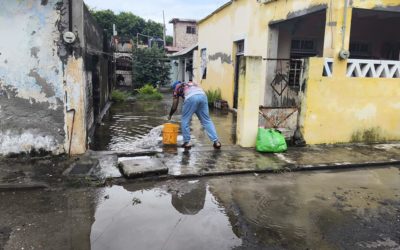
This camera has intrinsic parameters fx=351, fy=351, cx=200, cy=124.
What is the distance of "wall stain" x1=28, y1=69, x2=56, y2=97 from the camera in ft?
20.2

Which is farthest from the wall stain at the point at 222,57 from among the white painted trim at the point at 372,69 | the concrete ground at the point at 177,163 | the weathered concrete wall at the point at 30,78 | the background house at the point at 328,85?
the weathered concrete wall at the point at 30,78

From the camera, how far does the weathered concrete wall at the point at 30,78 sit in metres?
5.99

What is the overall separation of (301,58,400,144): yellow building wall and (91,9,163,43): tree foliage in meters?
39.1

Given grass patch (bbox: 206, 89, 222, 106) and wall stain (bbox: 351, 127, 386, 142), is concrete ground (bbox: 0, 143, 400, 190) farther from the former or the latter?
grass patch (bbox: 206, 89, 222, 106)

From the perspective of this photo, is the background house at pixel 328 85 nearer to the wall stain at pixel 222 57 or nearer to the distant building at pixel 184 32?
the wall stain at pixel 222 57

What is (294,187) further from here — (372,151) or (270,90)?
(270,90)

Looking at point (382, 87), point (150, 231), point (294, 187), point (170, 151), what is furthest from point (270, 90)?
point (150, 231)

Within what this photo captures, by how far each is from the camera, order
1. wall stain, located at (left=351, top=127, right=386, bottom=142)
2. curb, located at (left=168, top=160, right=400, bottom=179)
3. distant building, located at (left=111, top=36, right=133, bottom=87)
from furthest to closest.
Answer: distant building, located at (left=111, top=36, right=133, bottom=87), wall stain, located at (left=351, top=127, right=386, bottom=142), curb, located at (left=168, top=160, right=400, bottom=179)

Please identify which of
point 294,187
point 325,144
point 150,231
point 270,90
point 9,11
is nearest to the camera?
point 150,231

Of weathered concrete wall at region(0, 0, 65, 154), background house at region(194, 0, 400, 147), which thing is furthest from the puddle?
background house at region(194, 0, 400, 147)

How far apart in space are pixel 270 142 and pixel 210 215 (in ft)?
10.4

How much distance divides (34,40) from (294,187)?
197 inches

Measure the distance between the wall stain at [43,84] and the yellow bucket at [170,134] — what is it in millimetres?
2366

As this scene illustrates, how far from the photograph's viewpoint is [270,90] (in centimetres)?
1159
